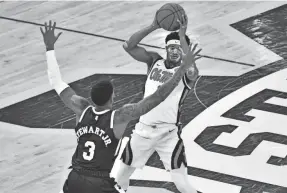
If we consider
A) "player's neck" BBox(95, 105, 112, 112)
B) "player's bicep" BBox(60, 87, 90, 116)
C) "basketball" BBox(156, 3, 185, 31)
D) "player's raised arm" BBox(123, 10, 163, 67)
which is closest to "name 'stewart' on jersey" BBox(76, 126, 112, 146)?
"player's neck" BBox(95, 105, 112, 112)

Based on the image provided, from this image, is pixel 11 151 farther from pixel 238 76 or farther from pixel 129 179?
pixel 238 76

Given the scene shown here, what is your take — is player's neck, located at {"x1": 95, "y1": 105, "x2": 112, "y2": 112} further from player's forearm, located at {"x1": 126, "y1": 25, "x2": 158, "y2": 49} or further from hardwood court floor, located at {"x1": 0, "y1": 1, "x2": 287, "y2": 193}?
hardwood court floor, located at {"x1": 0, "y1": 1, "x2": 287, "y2": 193}

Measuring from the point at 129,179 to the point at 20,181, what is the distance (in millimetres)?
1284

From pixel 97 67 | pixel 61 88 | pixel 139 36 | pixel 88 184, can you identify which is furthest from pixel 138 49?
pixel 97 67

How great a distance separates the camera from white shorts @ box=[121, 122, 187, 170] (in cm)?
819

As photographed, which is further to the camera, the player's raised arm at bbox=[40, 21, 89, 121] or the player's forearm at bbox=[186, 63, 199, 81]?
the player's forearm at bbox=[186, 63, 199, 81]

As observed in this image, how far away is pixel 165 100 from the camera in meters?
8.23

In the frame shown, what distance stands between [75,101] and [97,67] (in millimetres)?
4611

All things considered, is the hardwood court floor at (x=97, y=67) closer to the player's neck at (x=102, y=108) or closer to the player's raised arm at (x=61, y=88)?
the player's raised arm at (x=61, y=88)

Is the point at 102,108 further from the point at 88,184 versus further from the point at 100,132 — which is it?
the point at 88,184

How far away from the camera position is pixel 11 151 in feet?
32.9

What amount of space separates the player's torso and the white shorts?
123 cm

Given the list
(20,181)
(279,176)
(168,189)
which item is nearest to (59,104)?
(20,181)

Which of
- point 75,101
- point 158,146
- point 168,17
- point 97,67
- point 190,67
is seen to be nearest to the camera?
point 75,101
